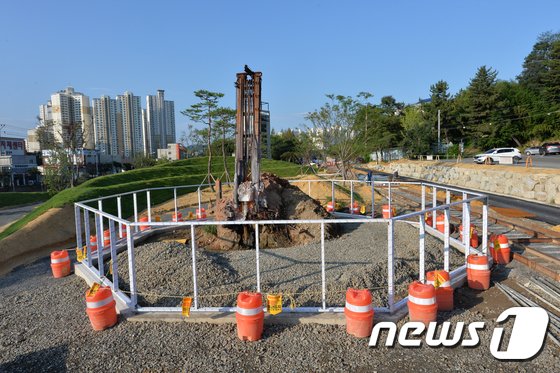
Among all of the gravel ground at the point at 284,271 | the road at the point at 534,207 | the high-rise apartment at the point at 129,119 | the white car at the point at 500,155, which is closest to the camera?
the gravel ground at the point at 284,271

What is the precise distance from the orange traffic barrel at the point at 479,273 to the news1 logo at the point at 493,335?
1.19 meters

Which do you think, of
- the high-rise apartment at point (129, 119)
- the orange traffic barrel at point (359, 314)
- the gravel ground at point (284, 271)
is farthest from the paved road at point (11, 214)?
the high-rise apartment at point (129, 119)

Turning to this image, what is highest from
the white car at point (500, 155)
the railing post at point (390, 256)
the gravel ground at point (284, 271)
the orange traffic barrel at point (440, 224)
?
the white car at point (500, 155)

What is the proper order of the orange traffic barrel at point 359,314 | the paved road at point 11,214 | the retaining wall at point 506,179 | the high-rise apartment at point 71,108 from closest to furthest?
the orange traffic barrel at point 359,314 < the retaining wall at point 506,179 < the paved road at point 11,214 < the high-rise apartment at point 71,108

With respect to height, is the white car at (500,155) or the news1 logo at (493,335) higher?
the white car at (500,155)

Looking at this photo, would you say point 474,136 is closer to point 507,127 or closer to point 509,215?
point 507,127

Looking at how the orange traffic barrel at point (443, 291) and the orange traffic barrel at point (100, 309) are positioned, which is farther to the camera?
the orange traffic barrel at point (443, 291)

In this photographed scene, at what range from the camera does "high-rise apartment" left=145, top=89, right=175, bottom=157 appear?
102 metres

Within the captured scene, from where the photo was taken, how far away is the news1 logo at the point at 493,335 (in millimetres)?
5008

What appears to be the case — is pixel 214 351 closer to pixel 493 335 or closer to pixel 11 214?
pixel 493 335

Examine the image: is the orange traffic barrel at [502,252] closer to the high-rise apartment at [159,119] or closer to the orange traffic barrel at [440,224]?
the orange traffic barrel at [440,224]

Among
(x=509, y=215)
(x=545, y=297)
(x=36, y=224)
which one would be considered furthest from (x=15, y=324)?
(x=509, y=215)

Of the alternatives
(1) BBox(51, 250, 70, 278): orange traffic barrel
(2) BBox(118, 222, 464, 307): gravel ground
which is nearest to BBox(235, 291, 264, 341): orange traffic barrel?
(2) BBox(118, 222, 464, 307): gravel ground

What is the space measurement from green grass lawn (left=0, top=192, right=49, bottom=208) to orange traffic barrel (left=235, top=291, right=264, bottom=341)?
1435 inches
